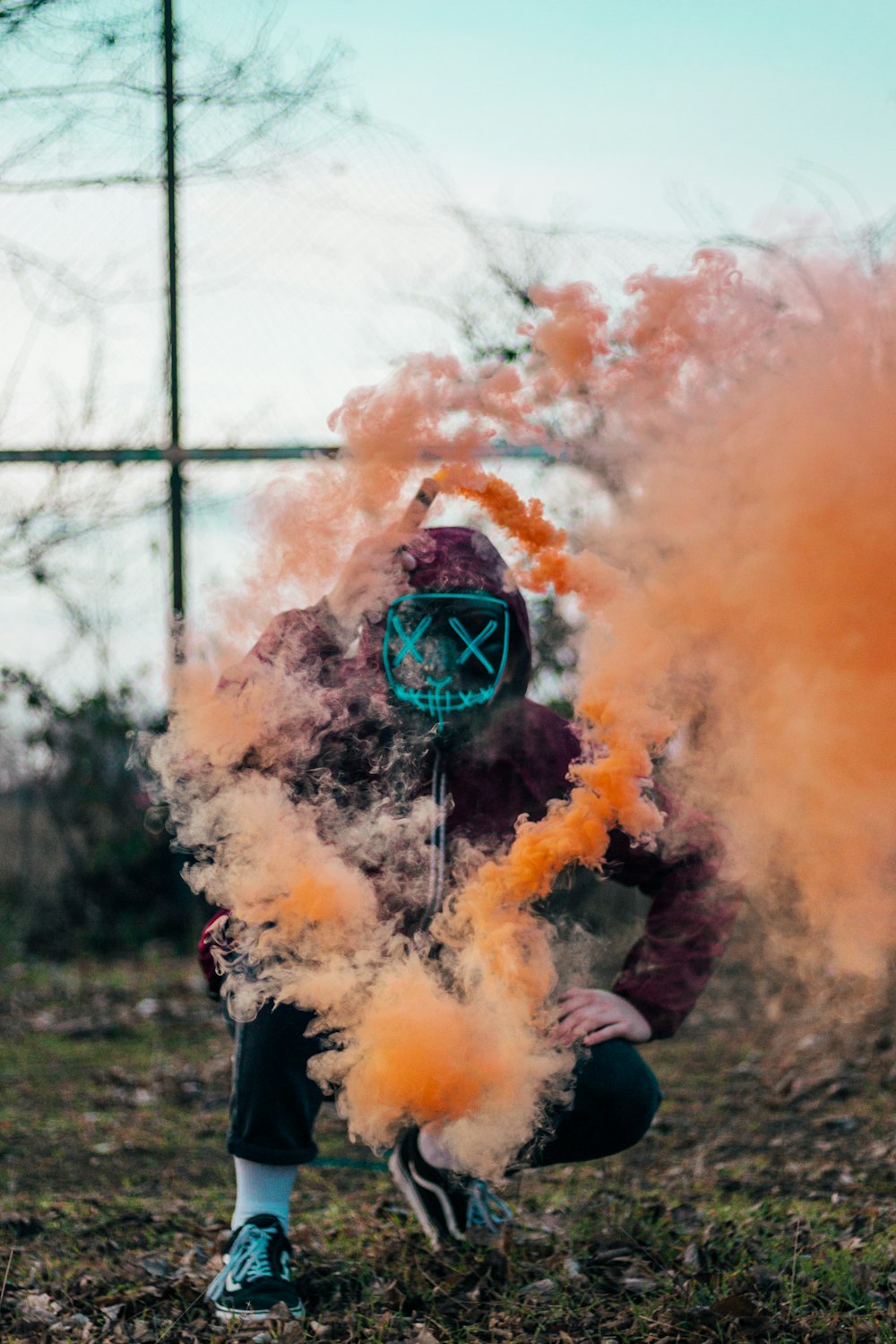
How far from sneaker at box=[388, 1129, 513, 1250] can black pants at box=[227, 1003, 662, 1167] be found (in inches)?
9.7

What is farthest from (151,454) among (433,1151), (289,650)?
(433,1151)

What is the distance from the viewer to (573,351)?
2443 millimetres

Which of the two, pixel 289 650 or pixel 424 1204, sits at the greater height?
pixel 289 650

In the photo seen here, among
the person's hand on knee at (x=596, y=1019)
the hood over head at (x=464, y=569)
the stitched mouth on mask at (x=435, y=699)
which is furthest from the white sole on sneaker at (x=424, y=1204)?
the hood over head at (x=464, y=569)

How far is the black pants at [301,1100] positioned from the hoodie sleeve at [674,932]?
0.11 meters

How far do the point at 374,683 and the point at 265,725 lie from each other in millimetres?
240

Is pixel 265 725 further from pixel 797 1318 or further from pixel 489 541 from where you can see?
pixel 797 1318

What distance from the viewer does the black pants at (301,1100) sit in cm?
221

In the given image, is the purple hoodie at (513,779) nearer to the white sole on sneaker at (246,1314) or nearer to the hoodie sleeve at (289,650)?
the hoodie sleeve at (289,650)

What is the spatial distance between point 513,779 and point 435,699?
0.76 feet

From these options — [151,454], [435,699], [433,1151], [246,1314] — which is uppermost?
[151,454]

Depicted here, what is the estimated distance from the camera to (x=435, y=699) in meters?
2.41

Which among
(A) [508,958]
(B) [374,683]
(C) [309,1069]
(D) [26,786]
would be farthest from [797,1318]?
(D) [26,786]

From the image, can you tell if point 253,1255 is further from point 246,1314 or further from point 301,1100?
point 301,1100
